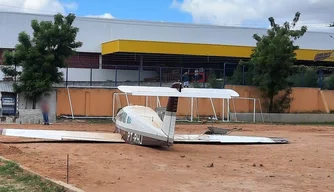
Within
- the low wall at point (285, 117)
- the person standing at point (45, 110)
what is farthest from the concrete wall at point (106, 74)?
the person standing at point (45, 110)

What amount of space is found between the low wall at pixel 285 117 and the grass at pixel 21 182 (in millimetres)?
29551

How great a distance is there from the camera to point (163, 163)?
51.2ft

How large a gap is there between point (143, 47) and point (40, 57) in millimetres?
14106

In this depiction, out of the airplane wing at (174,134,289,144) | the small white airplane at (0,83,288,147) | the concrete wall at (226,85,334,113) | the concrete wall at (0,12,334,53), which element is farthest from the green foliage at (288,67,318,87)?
the small white airplane at (0,83,288,147)

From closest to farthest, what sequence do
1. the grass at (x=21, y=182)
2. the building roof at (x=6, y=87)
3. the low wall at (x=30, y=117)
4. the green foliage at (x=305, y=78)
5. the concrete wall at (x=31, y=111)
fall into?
1. the grass at (x=21, y=182)
2. the low wall at (x=30, y=117)
3. the concrete wall at (x=31, y=111)
4. the building roof at (x=6, y=87)
5. the green foliage at (x=305, y=78)

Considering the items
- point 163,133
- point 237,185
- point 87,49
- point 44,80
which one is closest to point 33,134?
point 163,133

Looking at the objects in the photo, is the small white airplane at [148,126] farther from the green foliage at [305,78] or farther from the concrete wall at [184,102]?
the green foliage at [305,78]

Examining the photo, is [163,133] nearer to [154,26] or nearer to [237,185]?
[237,185]

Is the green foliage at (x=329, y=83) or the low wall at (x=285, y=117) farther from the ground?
the green foliage at (x=329, y=83)

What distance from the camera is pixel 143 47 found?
48.2m

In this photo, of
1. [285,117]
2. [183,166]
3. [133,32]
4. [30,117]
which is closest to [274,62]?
[285,117]

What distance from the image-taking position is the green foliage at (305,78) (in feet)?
148

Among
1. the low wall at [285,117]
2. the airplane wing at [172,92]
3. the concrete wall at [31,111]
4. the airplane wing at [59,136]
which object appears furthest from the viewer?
the low wall at [285,117]

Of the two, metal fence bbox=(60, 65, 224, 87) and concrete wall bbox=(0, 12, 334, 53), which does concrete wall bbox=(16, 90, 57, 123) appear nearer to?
metal fence bbox=(60, 65, 224, 87)
